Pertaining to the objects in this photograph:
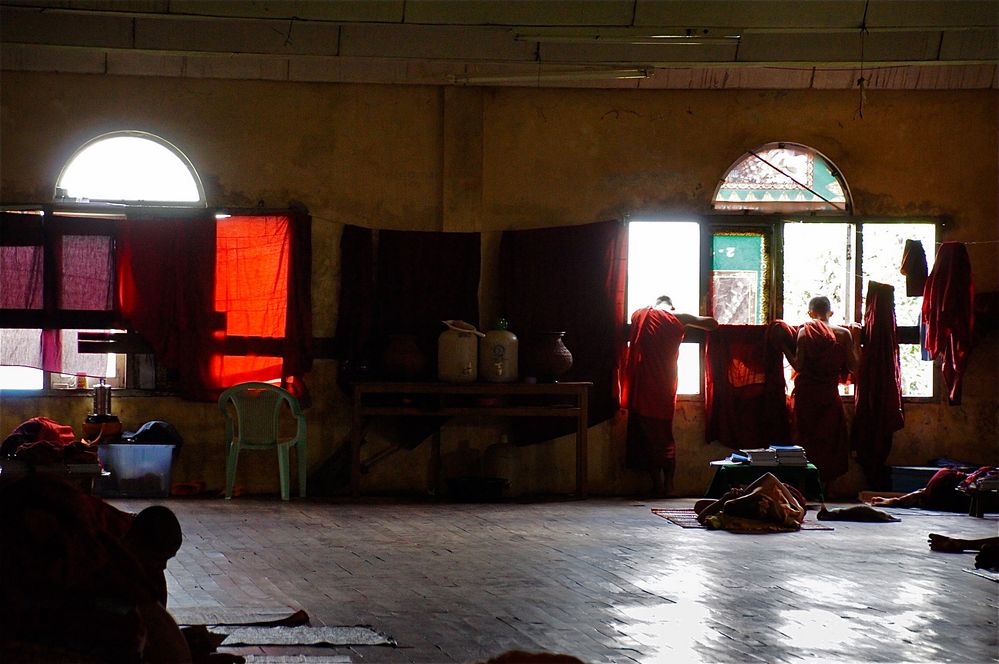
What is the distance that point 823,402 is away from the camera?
957 centimetres

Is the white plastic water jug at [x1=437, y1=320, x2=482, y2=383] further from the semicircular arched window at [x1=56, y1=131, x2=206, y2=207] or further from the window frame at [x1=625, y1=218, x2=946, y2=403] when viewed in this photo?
the semicircular arched window at [x1=56, y1=131, x2=206, y2=207]

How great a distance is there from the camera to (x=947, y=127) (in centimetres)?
994

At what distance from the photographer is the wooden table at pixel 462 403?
358 inches

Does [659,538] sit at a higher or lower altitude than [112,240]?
lower

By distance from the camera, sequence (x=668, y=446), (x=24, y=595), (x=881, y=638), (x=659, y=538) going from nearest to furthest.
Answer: (x=24, y=595) < (x=881, y=638) < (x=659, y=538) < (x=668, y=446)

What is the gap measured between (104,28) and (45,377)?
8.86ft

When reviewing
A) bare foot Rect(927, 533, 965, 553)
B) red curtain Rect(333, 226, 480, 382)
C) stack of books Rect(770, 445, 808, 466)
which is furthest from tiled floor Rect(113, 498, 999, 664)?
red curtain Rect(333, 226, 480, 382)

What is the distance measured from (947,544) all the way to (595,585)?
2.38 m

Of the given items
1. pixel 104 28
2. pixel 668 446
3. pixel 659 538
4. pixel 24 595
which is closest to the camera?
pixel 24 595

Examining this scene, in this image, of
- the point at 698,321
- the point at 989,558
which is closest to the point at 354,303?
the point at 698,321

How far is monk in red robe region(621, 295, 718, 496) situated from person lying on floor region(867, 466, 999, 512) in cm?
182

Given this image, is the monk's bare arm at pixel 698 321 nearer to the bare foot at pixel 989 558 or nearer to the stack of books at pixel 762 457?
the stack of books at pixel 762 457

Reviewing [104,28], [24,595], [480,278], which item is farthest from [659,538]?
[104,28]

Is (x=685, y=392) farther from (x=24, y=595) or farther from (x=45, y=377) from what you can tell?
(x=24, y=595)
